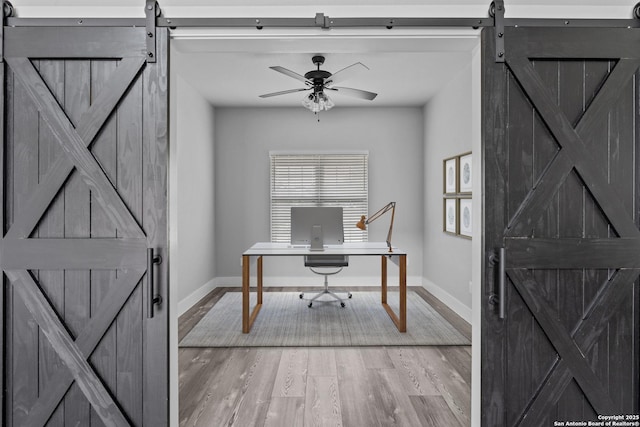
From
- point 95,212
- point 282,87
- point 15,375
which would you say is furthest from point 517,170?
point 282,87

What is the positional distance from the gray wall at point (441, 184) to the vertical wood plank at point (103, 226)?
312 cm

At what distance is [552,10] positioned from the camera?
178 cm

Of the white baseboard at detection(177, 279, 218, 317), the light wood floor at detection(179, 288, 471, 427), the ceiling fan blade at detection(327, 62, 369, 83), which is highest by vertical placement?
the ceiling fan blade at detection(327, 62, 369, 83)

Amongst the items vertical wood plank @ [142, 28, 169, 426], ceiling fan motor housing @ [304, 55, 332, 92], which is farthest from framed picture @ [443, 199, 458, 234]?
vertical wood plank @ [142, 28, 169, 426]

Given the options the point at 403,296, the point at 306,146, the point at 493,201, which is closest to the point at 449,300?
the point at 403,296

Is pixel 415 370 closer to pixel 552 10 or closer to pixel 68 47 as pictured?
pixel 552 10

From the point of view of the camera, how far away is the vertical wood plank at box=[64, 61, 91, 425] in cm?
176

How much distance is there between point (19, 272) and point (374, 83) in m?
3.86

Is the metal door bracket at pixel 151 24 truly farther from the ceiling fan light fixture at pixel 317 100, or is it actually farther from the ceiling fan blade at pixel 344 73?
the ceiling fan light fixture at pixel 317 100

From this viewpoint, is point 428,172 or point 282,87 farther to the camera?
point 428,172

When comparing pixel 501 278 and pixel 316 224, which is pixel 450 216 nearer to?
pixel 316 224

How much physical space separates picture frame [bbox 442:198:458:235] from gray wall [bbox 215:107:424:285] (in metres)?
0.90

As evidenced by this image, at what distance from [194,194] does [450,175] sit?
123 inches

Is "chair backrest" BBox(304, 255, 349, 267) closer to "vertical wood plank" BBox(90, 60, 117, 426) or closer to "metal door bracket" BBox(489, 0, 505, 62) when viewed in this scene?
"vertical wood plank" BBox(90, 60, 117, 426)
